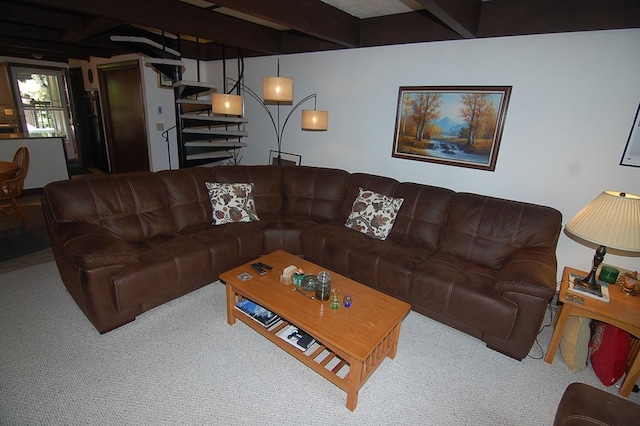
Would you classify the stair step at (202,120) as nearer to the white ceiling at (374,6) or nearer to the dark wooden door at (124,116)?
the dark wooden door at (124,116)

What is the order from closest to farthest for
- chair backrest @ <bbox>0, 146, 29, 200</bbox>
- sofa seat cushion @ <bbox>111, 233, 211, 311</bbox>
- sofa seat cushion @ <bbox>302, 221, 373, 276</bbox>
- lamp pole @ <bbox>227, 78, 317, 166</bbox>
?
sofa seat cushion @ <bbox>111, 233, 211, 311</bbox>
sofa seat cushion @ <bbox>302, 221, 373, 276</bbox>
chair backrest @ <bbox>0, 146, 29, 200</bbox>
lamp pole @ <bbox>227, 78, 317, 166</bbox>

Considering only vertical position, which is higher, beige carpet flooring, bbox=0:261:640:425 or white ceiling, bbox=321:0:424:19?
white ceiling, bbox=321:0:424:19

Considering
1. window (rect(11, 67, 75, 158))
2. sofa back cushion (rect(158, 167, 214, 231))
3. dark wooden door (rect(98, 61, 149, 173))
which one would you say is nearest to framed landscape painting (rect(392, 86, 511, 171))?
sofa back cushion (rect(158, 167, 214, 231))

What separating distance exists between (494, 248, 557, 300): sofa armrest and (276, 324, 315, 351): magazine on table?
1375mm

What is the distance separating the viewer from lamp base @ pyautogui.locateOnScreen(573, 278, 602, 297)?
2123 millimetres

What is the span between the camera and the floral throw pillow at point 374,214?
3137 millimetres

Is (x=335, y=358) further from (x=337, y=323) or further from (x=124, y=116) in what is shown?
(x=124, y=116)

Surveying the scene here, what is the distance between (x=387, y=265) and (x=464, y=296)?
62 cm

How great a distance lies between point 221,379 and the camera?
77.0 inches

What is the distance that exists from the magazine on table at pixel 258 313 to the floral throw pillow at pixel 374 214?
1353 millimetres

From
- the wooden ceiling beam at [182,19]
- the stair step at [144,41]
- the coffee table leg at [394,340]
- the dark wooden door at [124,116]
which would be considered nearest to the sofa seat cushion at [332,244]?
the coffee table leg at [394,340]

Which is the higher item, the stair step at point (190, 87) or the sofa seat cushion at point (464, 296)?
the stair step at point (190, 87)

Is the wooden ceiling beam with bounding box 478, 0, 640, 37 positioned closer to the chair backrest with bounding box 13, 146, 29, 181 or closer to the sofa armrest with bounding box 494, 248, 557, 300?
the sofa armrest with bounding box 494, 248, 557, 300

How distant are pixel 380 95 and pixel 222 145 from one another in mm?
2343
